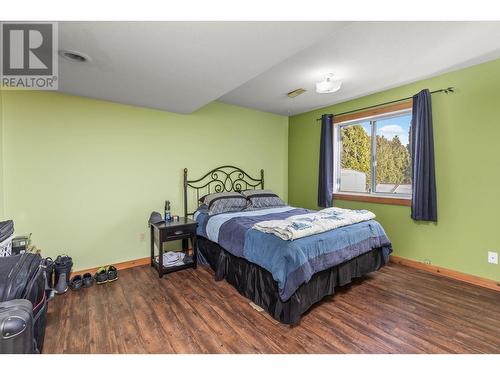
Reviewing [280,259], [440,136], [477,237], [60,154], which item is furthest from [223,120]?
[477,237]

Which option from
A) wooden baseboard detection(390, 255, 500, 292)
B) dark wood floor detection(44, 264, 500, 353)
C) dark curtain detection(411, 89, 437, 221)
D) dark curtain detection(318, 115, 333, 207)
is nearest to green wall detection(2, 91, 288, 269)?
dark wood floor detection(44, 264, 500, 353)

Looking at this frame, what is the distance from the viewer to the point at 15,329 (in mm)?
953

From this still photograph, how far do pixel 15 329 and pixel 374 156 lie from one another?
13.3 ft

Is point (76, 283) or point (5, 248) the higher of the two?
point (5, 248)

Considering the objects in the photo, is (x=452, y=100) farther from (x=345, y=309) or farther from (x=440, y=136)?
(x=345, y=309)

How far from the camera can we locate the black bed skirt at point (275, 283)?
1.92 meters

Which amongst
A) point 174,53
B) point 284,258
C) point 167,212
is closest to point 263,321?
point 284,258

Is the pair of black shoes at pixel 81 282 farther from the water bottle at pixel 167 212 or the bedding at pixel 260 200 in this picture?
the bedding at pixel 260 200

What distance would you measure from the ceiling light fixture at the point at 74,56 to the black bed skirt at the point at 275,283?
7.24 feet

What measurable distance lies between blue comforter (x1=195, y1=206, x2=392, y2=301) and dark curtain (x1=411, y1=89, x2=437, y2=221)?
0.67 metres

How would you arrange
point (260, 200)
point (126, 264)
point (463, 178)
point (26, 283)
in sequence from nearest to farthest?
point (26, 283)
point (463, 178)
point (126, 264)
point (260, 200)

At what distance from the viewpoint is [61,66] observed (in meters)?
1.96

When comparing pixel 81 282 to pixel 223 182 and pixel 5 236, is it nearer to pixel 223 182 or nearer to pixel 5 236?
pixel 5 236
